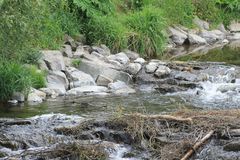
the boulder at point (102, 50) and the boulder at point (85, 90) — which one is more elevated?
the boulder at point (102, 50)

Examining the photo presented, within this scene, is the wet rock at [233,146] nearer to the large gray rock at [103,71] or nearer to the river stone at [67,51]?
the large gray rock at [103,71]

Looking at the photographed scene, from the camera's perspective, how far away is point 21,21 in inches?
421

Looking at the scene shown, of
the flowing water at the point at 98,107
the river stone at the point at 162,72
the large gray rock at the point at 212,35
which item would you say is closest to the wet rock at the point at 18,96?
the flowing water at the point at 98,107

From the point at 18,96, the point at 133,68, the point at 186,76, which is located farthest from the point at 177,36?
the point at 18,96

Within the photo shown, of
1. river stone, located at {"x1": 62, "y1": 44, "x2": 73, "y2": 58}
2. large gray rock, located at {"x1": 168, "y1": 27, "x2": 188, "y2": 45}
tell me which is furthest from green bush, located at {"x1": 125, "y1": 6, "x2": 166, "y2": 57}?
large gray rock, located at {"x1": 168, "y1": 27, "x2": 188, "y2": 45}

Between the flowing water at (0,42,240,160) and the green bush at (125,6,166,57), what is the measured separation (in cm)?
421

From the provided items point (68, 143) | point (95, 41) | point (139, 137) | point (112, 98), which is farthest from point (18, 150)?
point (95, 41)

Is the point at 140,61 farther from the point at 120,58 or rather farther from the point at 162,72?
the point at 162,72

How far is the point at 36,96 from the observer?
14352mm

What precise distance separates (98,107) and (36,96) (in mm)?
1939

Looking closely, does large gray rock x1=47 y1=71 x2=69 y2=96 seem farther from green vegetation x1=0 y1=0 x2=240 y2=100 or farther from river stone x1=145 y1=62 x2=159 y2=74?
river stone x1=145 y1=62 x2=159 y2=74

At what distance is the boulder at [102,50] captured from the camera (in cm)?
1947

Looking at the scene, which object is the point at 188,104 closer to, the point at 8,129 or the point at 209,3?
the point at 8,129

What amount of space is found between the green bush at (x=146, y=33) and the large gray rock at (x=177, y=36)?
12.1 ft
